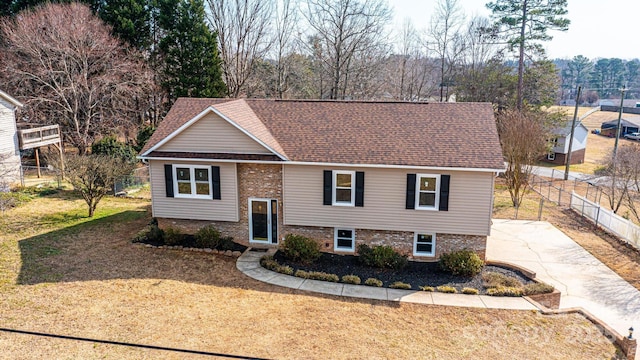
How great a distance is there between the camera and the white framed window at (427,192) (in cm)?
1561

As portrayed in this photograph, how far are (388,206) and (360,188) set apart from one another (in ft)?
4.14

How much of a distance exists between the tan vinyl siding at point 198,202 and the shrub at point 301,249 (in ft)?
8.18

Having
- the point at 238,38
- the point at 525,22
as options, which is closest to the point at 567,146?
the point at 525,22

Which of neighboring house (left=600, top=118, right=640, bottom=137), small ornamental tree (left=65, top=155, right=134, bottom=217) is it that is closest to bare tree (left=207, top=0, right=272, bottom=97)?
small ornamental tree (left=65, top=155, right=134, bottom=217)

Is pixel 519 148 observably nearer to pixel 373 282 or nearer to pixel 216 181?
pixel 373 282

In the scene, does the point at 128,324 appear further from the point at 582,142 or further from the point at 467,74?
the point at 582,142

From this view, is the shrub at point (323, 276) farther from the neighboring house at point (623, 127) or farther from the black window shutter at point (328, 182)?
the neighboring house at point (623, 127)

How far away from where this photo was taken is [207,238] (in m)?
16.8

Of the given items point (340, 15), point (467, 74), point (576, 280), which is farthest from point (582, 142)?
point (576, 280)

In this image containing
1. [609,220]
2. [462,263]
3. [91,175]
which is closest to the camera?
[462,263]

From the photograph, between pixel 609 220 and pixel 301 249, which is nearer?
pixel 301 249

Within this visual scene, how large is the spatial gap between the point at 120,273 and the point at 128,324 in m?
3.72

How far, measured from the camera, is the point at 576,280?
1519cm

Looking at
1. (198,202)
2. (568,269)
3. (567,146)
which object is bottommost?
(568,269)
